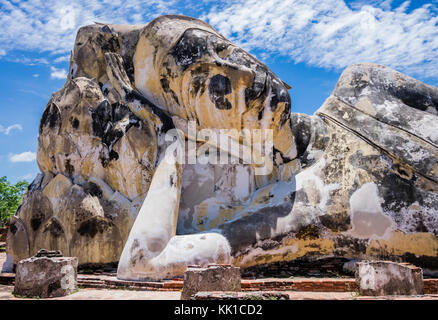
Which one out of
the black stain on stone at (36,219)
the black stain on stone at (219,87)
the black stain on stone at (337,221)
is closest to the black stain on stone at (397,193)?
the black stain on stone at (337,221)

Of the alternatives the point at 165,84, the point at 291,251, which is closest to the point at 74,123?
the point at 165,84

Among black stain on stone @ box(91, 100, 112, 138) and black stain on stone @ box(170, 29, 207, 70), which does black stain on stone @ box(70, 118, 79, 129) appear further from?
black stain on stone @ box(170, 29, 207, 70)

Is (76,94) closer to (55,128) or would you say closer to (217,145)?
(55,128)

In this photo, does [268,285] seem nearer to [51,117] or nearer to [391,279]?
[391,279]

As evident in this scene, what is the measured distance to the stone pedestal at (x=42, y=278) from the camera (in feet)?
15.4

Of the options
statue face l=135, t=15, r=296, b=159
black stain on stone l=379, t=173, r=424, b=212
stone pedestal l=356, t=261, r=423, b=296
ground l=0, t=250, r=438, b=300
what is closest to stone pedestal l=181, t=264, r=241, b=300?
ground l=0, t=250, r=438, b=300

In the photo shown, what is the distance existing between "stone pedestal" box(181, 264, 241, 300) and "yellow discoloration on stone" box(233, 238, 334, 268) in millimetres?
1546

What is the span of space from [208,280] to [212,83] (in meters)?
Result: 3.12

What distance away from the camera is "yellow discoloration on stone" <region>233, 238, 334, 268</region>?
5.88 m

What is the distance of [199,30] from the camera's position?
259 inches

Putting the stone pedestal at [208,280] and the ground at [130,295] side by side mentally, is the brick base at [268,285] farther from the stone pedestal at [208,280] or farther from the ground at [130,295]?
the stone pedestal at [208,280]

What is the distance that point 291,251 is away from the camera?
5922mm

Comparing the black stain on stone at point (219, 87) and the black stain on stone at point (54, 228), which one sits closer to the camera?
the black stain on stone at point (219, 87)

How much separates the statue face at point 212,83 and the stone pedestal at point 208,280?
275cm
